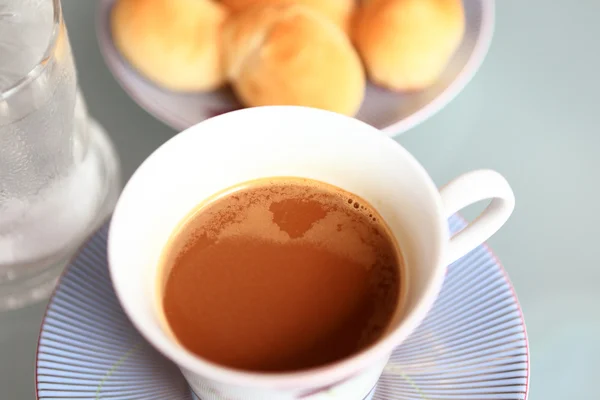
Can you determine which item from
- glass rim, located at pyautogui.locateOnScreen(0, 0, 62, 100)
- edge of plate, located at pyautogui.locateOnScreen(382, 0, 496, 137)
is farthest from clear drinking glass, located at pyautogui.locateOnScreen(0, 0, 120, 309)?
edge of plate, located at pyautogui.locateOnScreen(382, 0, 496, 137)

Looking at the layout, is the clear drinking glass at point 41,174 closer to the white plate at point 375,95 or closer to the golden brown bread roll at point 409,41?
the white plate at point 375,95

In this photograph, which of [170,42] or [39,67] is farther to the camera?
[170,42]

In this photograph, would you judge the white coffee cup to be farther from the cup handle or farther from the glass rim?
the glass rim

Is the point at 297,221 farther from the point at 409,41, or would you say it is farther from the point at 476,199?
the point at 409,41

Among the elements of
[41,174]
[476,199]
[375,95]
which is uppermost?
[476,199]

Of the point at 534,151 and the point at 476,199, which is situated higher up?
the point at 476,199

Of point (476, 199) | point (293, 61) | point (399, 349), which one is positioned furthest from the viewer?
point (293, 61)

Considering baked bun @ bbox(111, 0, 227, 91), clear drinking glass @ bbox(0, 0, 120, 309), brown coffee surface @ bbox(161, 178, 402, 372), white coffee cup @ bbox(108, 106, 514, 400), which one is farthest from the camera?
baked bun @ bbox(111, 0, 227, 91)

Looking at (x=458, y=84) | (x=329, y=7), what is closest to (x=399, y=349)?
(x=458, y=84)
